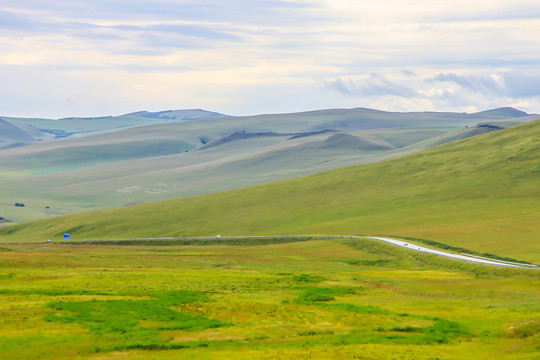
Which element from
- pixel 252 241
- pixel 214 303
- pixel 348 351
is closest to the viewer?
pixel 348 351

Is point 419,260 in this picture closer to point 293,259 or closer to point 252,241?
point 293,259

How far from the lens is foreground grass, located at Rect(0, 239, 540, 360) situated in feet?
146

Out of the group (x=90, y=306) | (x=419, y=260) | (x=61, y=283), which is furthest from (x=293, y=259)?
(x=90, y=306)

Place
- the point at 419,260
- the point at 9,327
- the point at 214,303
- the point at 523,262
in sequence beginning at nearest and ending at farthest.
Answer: the point at 9,327 < the point at 214,303 < the point at 523,262 < the point at 419,260

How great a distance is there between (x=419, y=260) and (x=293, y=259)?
73.4 feet

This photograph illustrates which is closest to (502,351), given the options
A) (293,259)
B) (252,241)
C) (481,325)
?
(481,325)

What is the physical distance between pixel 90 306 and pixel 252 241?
108596 millimetres

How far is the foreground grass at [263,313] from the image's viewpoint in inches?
1748

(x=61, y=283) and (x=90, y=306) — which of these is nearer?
(x=90, y=306)

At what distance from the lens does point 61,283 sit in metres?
71.8

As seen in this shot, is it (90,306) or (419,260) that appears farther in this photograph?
(419,260)

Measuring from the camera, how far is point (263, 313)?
185 feet

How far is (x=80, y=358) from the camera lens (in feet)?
135

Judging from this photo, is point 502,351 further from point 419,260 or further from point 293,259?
point 293,259
